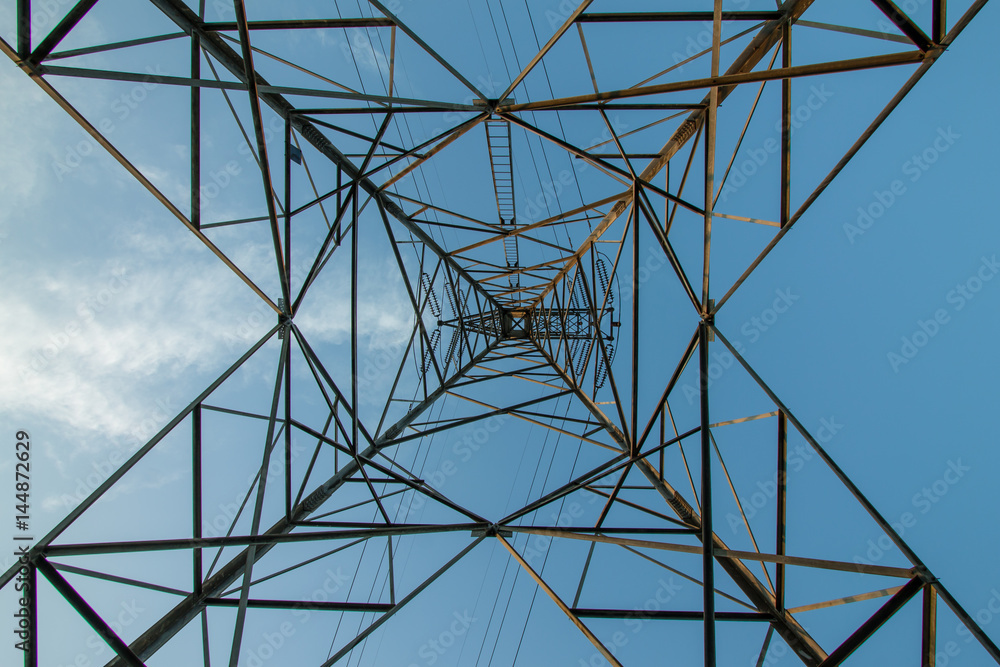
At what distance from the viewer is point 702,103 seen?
643 centimetres

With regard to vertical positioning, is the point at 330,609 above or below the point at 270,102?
below

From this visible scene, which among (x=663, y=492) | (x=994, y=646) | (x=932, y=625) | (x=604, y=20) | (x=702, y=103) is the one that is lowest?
(x=994, y=646)

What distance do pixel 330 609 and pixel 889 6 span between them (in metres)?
8.10

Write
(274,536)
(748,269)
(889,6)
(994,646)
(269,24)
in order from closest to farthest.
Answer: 1. (994,646)
2. (889,6)
3. (274,536)
4. (748,269)
5. (269,24)

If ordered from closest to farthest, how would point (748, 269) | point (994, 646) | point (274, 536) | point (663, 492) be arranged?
point (994, 646), point (274, 536), point (748, 269), point (663, 492)

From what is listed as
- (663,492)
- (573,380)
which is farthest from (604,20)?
(573,380)

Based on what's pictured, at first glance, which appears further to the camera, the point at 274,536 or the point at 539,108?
the point at 539,108

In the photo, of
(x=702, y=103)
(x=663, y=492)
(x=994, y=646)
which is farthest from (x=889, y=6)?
(x=663, y=492)

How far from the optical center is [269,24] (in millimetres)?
5820

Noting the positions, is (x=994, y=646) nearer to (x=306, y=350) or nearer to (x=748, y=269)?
(x=748, y=269)

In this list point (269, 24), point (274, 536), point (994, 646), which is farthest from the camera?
point (269, 24)

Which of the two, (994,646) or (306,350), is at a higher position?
(306,350)

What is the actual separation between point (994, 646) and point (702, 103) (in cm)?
602

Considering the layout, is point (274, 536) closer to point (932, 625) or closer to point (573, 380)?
point (932, 625)
